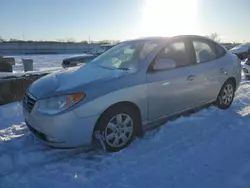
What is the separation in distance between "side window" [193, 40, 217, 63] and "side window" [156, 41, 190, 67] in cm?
31

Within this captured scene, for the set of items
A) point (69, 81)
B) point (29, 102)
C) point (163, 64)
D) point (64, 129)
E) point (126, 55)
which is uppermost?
point (126, 55)

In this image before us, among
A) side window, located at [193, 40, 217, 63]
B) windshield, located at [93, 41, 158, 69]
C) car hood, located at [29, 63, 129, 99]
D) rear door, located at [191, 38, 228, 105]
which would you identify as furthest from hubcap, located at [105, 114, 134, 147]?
side window, located at [193, 40, 217, 63]

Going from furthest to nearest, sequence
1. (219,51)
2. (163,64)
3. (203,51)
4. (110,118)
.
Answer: (219,51) < (203,51) < (163,64) < (110,118)

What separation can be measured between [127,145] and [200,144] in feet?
3.43

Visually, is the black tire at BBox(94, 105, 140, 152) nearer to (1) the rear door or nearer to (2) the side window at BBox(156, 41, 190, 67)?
(2) the side window at BBox(156, 41, 190, 67)

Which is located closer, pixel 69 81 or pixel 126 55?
pixel 69 81

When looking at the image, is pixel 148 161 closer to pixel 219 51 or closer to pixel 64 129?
pixel 64 129

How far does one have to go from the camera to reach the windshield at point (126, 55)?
4.08 meters

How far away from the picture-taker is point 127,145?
3.75 meters

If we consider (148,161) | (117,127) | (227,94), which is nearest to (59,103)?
(117,127)

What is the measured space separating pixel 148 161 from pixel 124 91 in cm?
95

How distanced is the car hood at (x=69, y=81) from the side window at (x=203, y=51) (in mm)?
1623

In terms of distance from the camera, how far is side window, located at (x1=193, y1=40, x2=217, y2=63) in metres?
4.68

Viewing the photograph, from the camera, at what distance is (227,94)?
5.41 m
